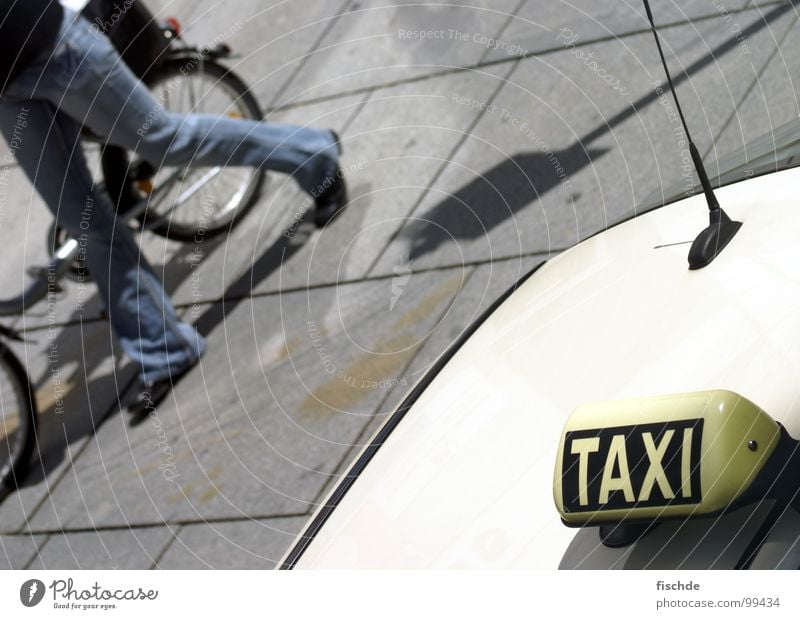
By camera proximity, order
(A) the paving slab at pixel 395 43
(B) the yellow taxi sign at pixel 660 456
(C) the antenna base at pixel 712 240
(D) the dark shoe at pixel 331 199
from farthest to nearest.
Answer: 1. (A) the paving slab at pixel 395 43
2. (D) the dark shoe at pixel 331 199
3. (C) the antenna base at pixel 712 240
4. (B) the yellow taxi sign at pixel 660 456

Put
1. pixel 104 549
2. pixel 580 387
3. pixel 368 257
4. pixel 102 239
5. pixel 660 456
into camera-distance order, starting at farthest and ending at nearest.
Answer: pixel 368 257 → pixel 102 239 → pixel 104 549 → pixel 580 387 → pixel 660 456

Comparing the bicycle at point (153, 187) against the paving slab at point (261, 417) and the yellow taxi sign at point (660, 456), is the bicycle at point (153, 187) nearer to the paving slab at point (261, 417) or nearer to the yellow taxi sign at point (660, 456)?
the paving slab at point (261, 417)

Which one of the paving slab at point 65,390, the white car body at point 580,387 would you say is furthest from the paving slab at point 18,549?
the white car body at point 580,387

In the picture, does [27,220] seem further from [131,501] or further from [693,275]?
[693,275]

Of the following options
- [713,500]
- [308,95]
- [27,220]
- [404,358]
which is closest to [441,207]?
[404,358]

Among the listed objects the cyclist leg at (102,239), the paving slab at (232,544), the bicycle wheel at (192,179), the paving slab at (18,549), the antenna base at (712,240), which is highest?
the antenna base at (712,240)

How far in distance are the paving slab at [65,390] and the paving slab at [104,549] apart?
232mm

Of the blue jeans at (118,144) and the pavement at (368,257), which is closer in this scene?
the blue jeans at (118,144)

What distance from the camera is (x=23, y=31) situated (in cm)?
275

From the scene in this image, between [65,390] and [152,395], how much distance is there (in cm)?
36

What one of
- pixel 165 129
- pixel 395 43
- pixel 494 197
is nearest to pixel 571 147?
pixel 494 197

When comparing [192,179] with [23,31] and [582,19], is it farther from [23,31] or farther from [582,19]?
[582,19]

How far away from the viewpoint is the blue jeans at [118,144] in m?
2.87

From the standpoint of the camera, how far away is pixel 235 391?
327 centimetres
